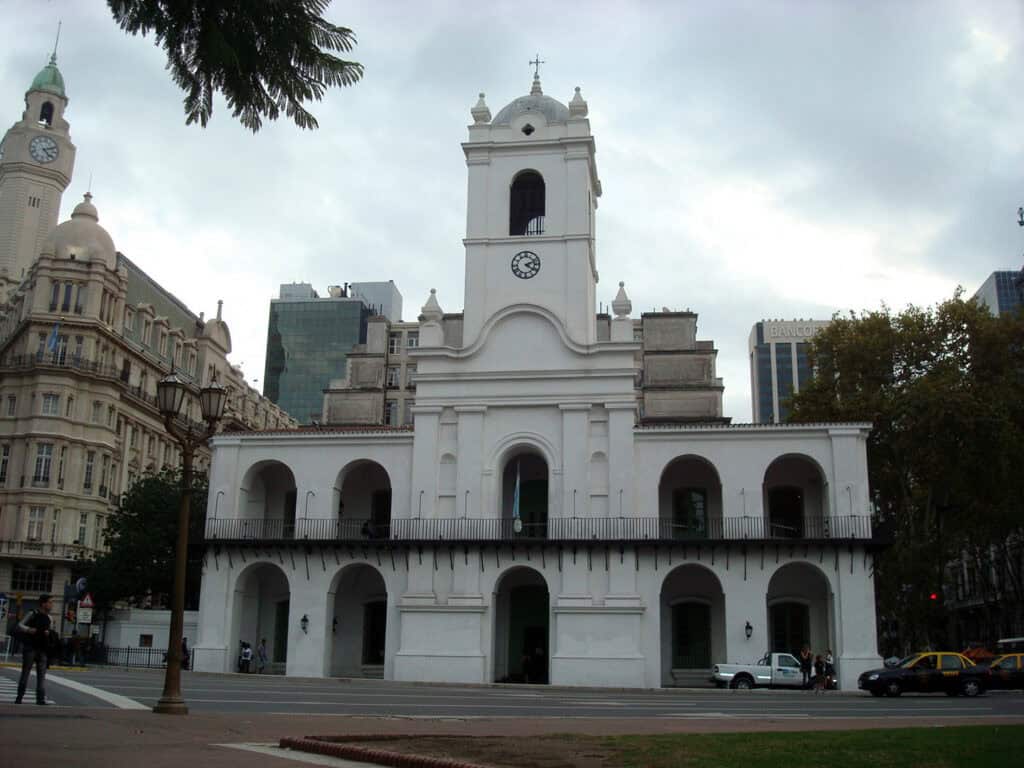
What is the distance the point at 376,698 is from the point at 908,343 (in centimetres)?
3126

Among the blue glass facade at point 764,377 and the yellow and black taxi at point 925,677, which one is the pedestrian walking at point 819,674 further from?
the blue glass facade at point 764,377

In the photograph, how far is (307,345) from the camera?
4235 inches

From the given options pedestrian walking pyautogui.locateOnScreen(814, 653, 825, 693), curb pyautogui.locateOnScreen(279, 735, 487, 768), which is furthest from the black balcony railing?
curb pyautogui.locateOnScreen(279, 735, 487, 768)

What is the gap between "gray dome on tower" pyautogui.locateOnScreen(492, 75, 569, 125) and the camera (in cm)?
4344

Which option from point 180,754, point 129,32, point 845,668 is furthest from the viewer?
point 845,668

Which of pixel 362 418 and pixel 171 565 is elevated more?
pixel 362 418

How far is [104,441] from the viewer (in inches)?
2320

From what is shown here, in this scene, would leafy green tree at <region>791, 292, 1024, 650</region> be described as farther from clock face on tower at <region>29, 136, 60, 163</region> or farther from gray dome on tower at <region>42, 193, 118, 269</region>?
clock face on tower at <region>29, 136, 60, 163</region>

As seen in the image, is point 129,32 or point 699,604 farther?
point 699,604

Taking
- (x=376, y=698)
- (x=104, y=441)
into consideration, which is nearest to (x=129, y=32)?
(x=376, y=698)

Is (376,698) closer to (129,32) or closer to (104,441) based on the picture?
(129,32)

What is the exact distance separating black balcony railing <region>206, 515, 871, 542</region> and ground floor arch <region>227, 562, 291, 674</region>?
5.95ft

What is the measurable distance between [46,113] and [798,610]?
65.5 metres

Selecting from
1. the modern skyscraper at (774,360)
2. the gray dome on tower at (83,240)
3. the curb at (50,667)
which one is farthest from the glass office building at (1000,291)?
the curb at (50,667)
